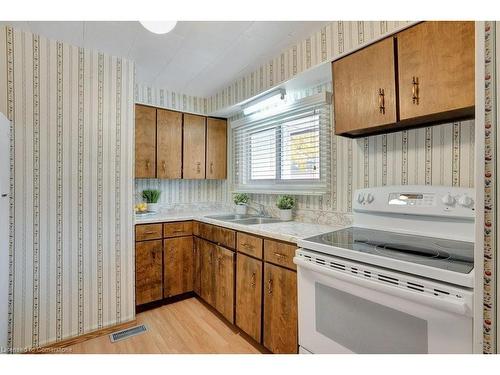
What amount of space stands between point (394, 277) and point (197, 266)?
1.93 m

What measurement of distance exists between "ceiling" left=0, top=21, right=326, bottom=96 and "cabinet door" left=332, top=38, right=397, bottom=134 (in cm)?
49

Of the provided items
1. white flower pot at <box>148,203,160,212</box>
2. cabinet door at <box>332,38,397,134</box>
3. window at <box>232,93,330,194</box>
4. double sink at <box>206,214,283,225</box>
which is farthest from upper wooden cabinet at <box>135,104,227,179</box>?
cabinet door at <box>332,38,397,134</box>

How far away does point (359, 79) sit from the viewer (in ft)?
4.93

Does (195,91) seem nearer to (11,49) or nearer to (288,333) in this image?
(11,49)

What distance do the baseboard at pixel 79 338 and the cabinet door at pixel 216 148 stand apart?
1681 millimetres

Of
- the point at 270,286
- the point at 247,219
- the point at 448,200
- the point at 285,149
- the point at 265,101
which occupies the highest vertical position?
the point at 265,101

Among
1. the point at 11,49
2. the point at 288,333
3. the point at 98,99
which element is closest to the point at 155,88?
the point at 98,99

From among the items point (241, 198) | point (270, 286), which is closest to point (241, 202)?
point (241, 198)

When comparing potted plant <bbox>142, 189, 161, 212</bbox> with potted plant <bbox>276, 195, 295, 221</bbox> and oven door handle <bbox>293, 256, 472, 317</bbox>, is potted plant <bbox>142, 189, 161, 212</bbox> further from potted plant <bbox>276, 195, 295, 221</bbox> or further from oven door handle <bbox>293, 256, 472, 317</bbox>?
oven door handle <bbox>293, 256, 472, 317</bbox>

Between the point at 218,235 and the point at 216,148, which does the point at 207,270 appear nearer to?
the point at 218,235

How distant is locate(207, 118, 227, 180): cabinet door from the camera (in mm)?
3064

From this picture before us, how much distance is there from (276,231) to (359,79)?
1.06 meters

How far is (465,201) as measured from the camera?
1.26m

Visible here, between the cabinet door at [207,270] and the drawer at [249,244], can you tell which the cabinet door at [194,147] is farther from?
the drawer at [249,244]
